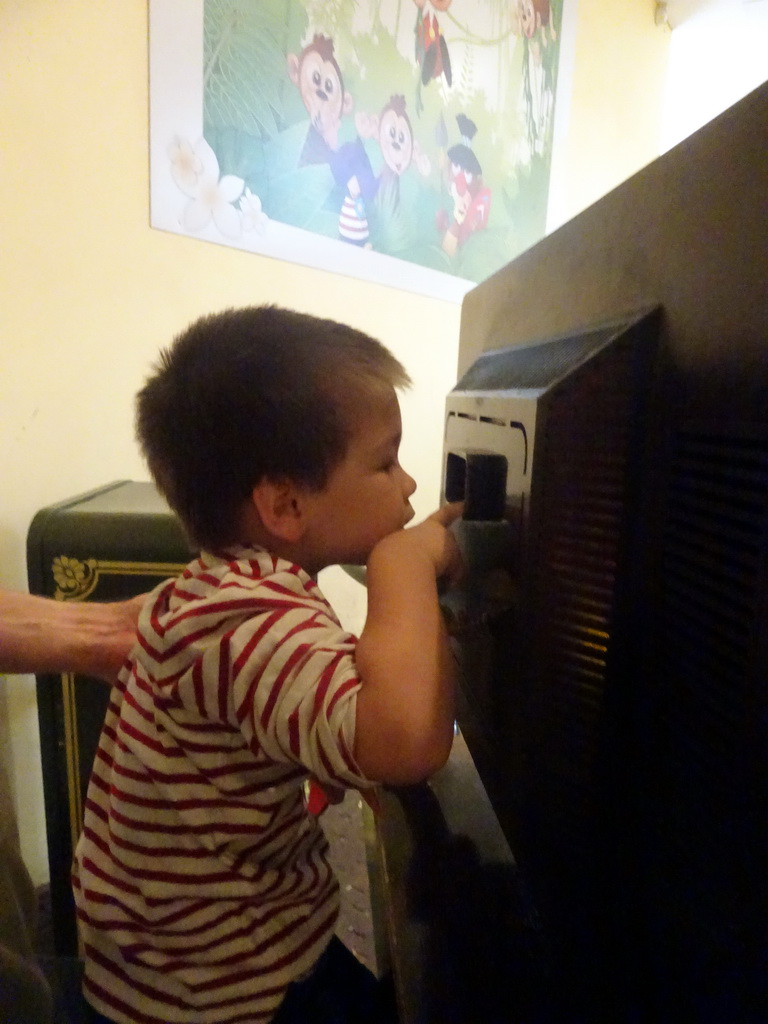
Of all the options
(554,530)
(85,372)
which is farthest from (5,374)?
(554,530)

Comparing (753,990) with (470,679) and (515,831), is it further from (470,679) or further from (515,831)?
(470,679)

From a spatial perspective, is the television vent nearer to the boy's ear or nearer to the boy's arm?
the boy's arm

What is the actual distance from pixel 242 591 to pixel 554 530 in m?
0.19

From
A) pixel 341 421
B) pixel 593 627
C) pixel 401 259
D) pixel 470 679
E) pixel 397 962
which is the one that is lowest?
pixel 397 962

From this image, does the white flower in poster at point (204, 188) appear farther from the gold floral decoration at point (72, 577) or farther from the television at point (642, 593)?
the television at point (642, 593)

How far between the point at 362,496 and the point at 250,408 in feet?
0.33

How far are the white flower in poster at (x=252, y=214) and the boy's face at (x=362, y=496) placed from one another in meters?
0.80

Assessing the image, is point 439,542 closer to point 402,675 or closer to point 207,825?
point 402,675

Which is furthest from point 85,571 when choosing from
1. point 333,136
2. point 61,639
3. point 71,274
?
point 333,136

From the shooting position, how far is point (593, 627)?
0.38 meters

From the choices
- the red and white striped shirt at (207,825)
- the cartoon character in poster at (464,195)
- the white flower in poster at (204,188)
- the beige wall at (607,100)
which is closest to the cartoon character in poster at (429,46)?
the cartoon character in poster at (464,195)

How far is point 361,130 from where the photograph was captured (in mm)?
1290

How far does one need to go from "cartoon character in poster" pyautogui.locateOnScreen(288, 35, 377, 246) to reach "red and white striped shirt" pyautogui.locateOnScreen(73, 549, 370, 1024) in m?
1.02

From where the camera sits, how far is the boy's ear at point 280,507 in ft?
Answer: 1.51
